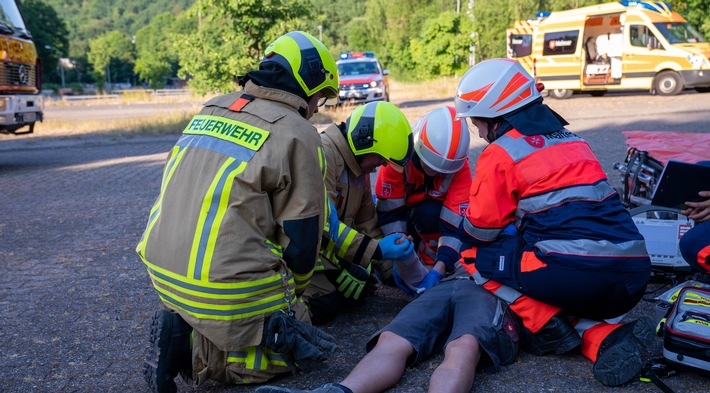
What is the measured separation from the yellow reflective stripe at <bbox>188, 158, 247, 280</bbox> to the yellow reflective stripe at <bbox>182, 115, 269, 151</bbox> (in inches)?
5.8

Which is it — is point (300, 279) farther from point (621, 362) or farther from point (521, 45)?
point (521, 45)

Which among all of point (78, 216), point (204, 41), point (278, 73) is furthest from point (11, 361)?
point (204, 41)

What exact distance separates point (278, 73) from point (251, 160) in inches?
21.4

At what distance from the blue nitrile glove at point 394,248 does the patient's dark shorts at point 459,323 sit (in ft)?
0.97

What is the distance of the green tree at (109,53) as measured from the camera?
95.3 m

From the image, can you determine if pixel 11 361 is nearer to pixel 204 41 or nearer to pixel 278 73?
pixel 278 73

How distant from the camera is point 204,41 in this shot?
18766 mm

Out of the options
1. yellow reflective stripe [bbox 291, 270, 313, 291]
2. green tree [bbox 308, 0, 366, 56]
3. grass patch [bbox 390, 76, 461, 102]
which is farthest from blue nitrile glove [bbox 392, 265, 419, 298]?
green tree [bbox 308, 0, 366, 56]

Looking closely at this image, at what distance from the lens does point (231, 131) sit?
3125mm

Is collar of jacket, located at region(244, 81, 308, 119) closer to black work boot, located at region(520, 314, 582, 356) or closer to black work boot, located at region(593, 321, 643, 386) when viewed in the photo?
black work boot, located at region(520, 314, 582, 356)

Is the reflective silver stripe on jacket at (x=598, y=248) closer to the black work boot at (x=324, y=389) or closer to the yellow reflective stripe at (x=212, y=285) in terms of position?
the black work boot at (x=324, y=389)

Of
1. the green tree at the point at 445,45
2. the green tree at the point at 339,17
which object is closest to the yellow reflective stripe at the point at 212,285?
the green tree at the point at 445,45

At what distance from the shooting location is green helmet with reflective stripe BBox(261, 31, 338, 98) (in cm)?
336

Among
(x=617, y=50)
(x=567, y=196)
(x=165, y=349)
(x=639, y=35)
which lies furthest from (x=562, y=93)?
(x=165, y=349)
